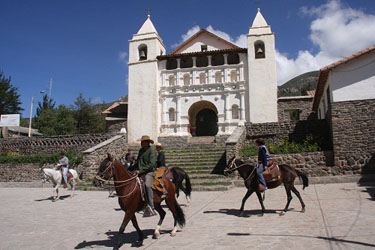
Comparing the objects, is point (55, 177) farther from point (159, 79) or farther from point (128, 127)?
point (159, 79)

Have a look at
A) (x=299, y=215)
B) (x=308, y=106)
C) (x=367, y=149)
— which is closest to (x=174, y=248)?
(x=299, y=215)

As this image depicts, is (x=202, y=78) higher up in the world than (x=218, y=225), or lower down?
higher up

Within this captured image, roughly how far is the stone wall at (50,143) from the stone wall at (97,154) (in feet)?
6.50

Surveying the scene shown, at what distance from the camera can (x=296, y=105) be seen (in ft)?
88.9

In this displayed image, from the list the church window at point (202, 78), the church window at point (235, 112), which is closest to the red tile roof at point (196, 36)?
the church window at point (202, 78)

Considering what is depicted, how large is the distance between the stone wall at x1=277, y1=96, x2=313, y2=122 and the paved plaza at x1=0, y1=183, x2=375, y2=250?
58.0 ft

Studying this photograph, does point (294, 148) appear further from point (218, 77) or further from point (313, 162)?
point (218, 77)

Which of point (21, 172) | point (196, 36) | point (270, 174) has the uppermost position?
point (196, 36)

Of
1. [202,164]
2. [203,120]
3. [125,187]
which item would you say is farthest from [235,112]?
[125,187]

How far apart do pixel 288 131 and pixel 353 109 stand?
434 cm

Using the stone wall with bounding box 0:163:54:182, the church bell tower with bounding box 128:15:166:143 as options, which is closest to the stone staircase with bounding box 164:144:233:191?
the church bell tower with bounding box 128:15:166:143

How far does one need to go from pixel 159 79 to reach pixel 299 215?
19682mm

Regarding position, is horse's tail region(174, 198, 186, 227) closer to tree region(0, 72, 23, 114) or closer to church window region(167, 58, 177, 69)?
church window region(167, 58, 177, 69)

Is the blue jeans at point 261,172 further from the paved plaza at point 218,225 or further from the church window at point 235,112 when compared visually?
the church window at point 235,112
